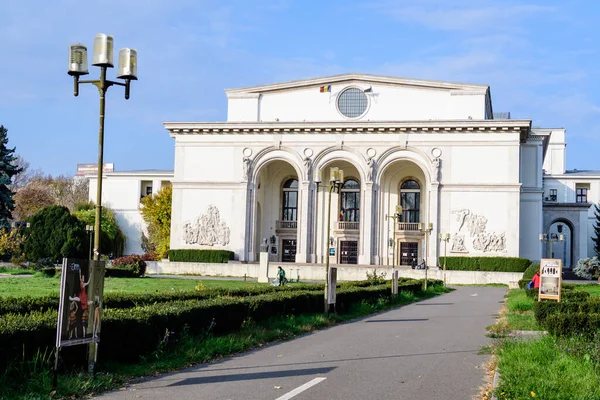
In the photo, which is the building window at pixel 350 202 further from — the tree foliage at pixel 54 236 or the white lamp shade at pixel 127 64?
the white lamp shade at pixel 127 64

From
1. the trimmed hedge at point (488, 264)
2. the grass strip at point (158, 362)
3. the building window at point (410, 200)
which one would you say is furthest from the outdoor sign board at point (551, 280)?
the building window at point (410, 200)

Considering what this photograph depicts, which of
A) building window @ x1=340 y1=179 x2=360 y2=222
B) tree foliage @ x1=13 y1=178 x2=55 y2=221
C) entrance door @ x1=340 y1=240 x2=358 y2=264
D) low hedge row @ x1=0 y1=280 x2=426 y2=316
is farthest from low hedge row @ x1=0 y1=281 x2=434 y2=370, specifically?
tree foliage @ x1=13 y1=178 x2=55 y2=221

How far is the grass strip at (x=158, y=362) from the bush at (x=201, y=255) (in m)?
37.0

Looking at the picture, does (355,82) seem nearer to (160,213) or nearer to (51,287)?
(160,213)

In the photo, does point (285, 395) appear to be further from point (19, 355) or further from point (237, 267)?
point (237, 267)

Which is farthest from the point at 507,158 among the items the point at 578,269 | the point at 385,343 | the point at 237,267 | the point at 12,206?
Answer: the point at 385,343

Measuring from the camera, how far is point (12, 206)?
54.0m

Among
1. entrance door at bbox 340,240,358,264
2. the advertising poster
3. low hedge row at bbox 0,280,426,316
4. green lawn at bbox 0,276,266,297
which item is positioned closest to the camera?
the advertising poster

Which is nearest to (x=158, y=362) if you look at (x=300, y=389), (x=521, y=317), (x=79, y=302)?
(x=79, y=302)

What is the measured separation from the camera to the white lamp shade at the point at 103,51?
1033 centimetres

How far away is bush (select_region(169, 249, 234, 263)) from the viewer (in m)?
54.7

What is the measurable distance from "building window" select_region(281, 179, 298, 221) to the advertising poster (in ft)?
167

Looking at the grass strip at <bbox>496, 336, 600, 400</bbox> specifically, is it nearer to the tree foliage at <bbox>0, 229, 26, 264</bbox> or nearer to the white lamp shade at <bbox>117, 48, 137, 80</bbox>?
the white lamp shade at <bbox>117, 48, 137, 80</bbox>

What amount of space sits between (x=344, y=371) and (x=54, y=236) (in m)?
45.1
